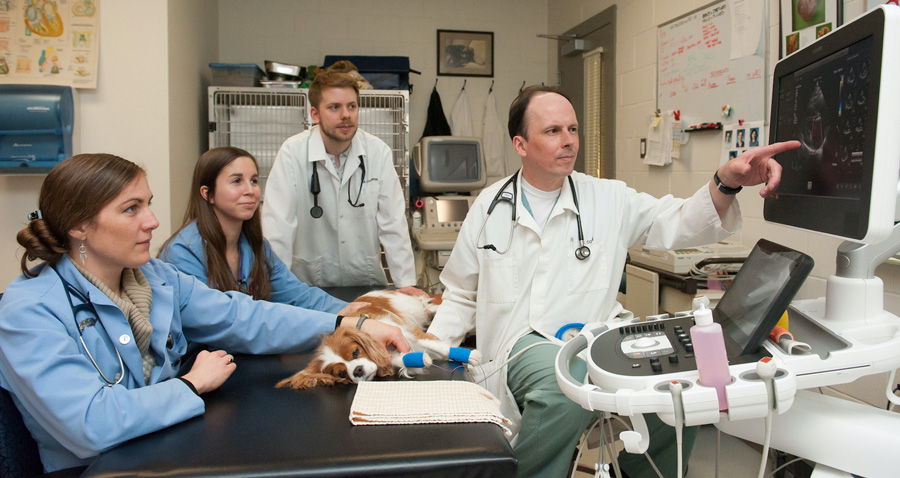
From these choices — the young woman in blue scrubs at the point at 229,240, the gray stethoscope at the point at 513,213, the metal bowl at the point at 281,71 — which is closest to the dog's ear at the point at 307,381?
the young woman in blue scrubs at the point at 229,240

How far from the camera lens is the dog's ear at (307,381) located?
1.35 meters

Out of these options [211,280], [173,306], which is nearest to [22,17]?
[211,280]

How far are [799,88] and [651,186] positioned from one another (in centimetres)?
257

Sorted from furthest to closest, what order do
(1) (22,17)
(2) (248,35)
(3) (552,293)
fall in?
(2) (248,35)
(1) (22,17)
(3) (552,293)

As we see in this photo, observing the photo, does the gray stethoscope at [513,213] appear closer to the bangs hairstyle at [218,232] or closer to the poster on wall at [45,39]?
the bangs hairstyle at [218,232]

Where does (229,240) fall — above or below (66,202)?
below

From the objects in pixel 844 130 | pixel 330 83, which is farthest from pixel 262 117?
pixel 844 130

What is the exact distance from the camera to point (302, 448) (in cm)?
103

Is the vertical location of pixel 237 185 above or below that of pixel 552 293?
above

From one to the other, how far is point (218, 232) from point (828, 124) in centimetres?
176

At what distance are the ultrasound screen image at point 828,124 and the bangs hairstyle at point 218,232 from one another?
63.3 inches

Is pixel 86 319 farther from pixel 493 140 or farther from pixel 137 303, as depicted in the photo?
pixel 493 140

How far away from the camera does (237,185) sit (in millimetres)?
2047

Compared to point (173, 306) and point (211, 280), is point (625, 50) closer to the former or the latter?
point (211, 280)
